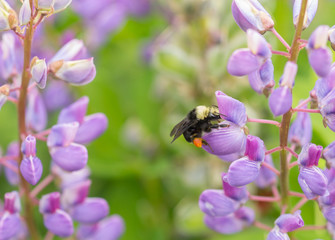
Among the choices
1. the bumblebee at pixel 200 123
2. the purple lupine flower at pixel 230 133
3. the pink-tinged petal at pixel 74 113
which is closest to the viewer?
the purple lupine flower at pixel 230 133

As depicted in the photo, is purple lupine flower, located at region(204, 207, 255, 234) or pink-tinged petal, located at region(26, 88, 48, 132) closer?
purple lupine flower, located at region(204, 207, 255, 234)

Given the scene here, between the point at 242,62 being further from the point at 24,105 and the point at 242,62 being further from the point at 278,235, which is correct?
the point at 24,105

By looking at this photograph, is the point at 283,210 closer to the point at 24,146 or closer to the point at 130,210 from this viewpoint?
the point at 24,146

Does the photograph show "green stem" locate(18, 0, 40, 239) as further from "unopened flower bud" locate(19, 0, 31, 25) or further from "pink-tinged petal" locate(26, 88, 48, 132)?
"pink-tinged petal" locate(26, 88, 48, 132)

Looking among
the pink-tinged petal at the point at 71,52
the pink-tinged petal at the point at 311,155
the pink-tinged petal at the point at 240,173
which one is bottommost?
the pink-tinged petal at the point at 240,173

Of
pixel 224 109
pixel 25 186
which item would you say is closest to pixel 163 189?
pixel 25 186

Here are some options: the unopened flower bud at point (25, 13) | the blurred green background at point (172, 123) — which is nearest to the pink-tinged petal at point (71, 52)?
the unopened flower bud at point (25, 13)

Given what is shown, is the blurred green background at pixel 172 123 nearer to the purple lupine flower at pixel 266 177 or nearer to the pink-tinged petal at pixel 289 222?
the purple lupine flower at pixel 266 177

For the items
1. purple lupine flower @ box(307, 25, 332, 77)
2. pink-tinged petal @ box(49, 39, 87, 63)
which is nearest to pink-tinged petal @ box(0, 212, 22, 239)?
pink-tinged petal @ box(49, 39, 87, 63)
